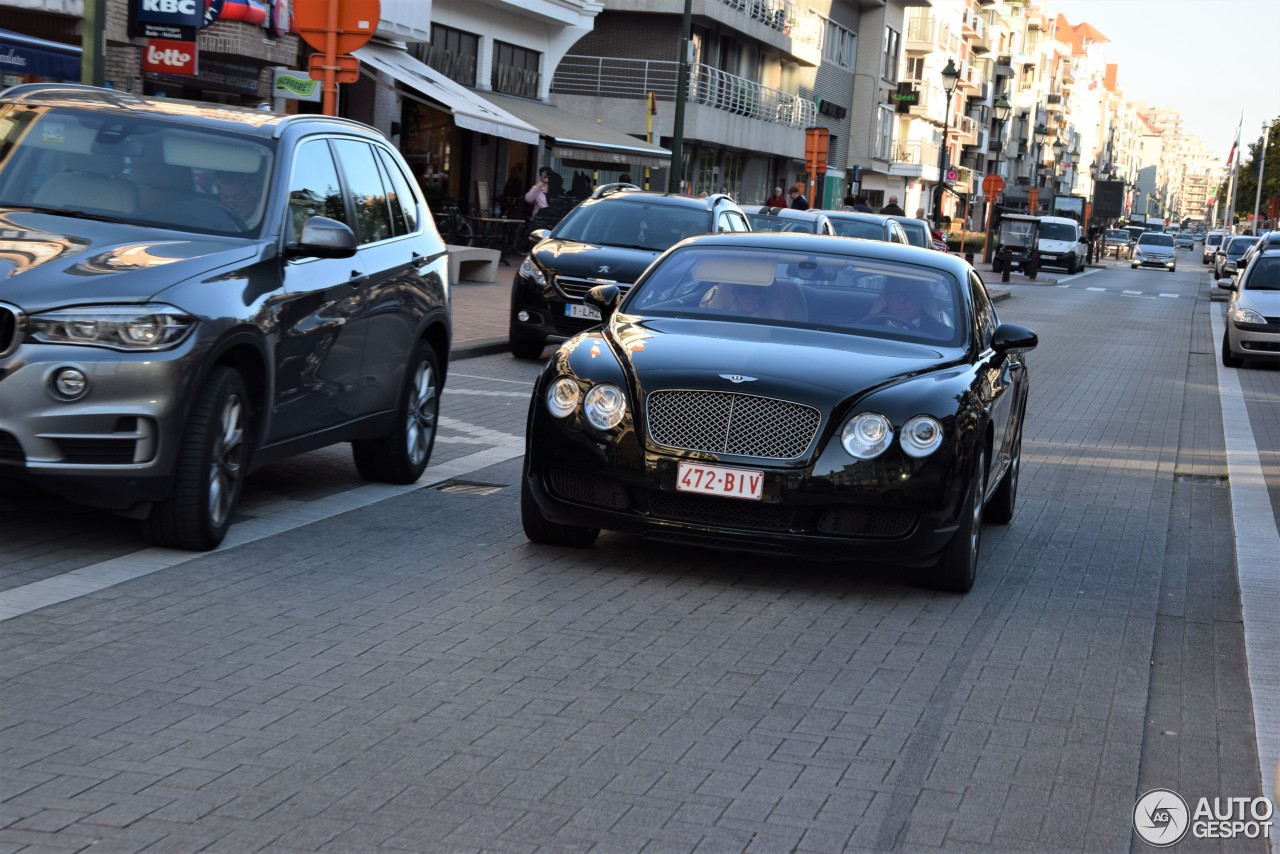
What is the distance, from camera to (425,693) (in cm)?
555

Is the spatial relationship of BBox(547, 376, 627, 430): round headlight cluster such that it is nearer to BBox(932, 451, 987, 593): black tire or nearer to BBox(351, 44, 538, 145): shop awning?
BBox(932, 451, 987, 593): black tire

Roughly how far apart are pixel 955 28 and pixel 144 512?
102 meters

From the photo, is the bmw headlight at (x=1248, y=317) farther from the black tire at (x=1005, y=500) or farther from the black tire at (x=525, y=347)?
the black tire at (x=1005, y=500)

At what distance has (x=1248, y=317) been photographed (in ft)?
78.9

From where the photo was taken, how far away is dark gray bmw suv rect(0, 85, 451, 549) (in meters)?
6.84

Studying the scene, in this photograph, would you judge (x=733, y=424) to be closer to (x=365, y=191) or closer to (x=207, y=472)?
(x=207, y=472)

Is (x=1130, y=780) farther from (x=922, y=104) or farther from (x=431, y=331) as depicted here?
(x=922, y=104)

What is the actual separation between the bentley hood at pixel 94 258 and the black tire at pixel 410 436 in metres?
1.82

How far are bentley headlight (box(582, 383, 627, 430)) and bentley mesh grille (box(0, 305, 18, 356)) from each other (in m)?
2.21

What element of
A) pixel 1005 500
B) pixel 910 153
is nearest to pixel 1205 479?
pixel 1005 500

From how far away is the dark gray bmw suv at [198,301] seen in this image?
22.5 feet

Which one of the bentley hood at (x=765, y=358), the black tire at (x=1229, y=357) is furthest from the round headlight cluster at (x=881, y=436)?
the black tire at (x=1229, y=357)

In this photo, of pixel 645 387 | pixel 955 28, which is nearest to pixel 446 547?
pixel 645 387

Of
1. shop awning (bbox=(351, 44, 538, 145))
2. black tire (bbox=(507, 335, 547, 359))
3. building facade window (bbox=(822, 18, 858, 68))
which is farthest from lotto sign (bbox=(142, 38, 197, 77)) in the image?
building facade window (bbox=(822, 18, 858, 68))
